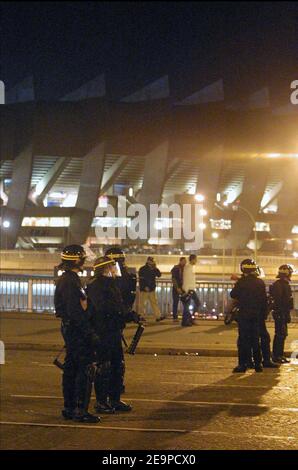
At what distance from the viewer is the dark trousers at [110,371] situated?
8641 millimetres

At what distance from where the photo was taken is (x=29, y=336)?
16953mm

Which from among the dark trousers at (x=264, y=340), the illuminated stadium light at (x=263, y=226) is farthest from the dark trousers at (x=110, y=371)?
the illuminated stadium light at (x=263, y=226)

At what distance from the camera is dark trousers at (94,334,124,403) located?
340 inches

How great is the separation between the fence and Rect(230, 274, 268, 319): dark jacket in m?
8.77

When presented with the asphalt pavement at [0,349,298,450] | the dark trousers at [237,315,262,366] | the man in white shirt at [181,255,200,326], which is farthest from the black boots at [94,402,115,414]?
the man in white shirt at [181,255,200,326]

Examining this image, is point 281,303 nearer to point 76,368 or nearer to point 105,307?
point 105,307

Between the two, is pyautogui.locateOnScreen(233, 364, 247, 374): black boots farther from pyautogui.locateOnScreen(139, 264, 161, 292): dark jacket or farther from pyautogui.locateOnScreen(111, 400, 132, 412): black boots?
pyautogui.locateOnScreen(139, 264, 161, 292): dark jacket

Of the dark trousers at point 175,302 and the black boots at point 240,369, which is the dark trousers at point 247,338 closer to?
the black boots at point 240,369

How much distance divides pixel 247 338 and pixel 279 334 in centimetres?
176

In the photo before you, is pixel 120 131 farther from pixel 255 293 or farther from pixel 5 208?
pixel 255 293

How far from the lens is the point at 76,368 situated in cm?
840
